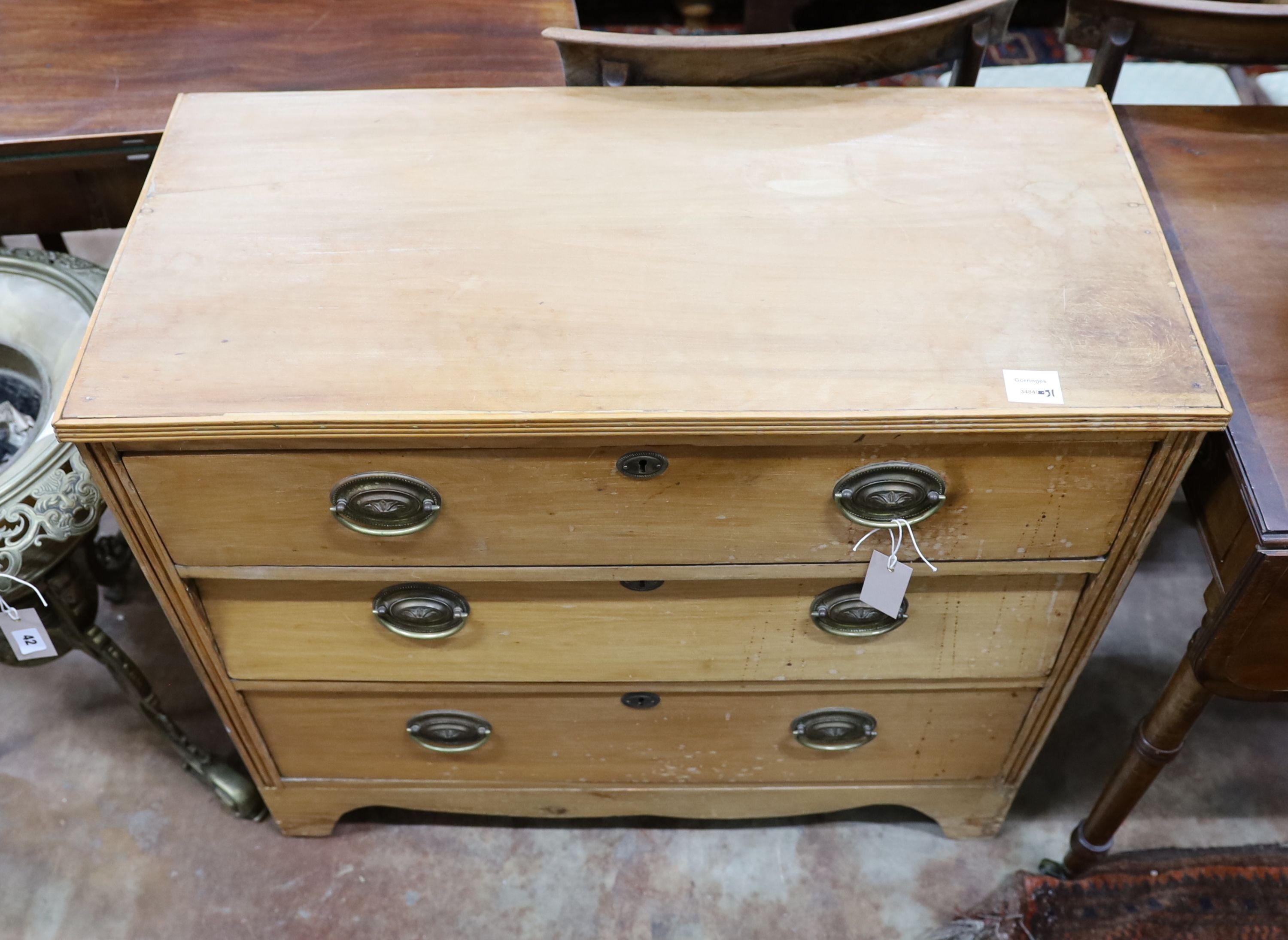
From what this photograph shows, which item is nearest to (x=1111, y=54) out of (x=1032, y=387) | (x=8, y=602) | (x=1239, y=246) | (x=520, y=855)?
(x=1239, y=246)

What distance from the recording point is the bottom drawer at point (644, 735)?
121 centimetres

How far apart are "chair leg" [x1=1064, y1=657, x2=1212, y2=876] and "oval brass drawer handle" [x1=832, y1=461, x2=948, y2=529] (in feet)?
1.11

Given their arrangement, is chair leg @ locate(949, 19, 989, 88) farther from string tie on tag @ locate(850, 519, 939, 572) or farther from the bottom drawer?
the bottom drawer

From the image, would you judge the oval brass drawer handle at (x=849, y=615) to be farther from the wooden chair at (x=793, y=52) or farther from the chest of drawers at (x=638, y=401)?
the wooden chair at (x=793, y=52)

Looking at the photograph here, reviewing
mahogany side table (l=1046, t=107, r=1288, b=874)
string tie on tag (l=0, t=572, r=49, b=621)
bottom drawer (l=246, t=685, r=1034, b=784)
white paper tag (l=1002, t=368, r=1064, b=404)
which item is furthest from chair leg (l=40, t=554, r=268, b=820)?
mahogany side table (l=1046, t=107, r=1288, b=874)

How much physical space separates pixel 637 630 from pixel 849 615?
22 cm

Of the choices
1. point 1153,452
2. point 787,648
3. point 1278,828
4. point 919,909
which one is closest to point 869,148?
point 1153,452

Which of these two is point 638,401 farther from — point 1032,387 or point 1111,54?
point 1111,54

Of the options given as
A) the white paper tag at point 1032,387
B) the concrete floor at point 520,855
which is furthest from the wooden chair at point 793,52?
the concrete floor at point 520,855

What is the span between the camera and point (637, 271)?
95 cm

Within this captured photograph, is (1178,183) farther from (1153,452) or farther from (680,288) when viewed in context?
(680,288)

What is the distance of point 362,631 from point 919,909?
80 centimetres

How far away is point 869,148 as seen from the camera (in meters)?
1.06

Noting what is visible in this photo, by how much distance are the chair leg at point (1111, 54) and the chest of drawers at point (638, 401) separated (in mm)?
131
